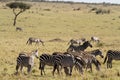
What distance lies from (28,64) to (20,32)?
86.6ft

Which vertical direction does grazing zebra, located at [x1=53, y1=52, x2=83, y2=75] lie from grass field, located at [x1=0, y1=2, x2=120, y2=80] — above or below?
above

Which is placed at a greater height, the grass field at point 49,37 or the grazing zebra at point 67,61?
the grazing zebra at point 67,61

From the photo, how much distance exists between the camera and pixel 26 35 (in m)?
40.7

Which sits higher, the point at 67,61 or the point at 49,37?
the point at 67,61

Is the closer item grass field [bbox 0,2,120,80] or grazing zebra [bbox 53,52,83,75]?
→ grazing zebra [bbox 53,52,83,75]

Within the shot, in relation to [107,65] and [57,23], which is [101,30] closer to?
[57,23]

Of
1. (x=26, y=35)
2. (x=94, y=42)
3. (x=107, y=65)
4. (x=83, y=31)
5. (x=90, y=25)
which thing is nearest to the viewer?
(x=107, y=65)

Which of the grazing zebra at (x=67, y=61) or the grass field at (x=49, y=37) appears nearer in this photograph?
the grazing zebra at (x=67, y=61)

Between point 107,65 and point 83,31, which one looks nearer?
point 107,65

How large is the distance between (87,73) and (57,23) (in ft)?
117

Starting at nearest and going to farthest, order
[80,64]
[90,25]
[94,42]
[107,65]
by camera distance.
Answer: [80,64], [107,65], [94,42], [90,25]

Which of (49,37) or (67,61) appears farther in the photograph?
(49,37)

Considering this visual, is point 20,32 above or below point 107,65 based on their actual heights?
below

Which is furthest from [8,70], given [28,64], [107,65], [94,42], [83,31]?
[83,31]
